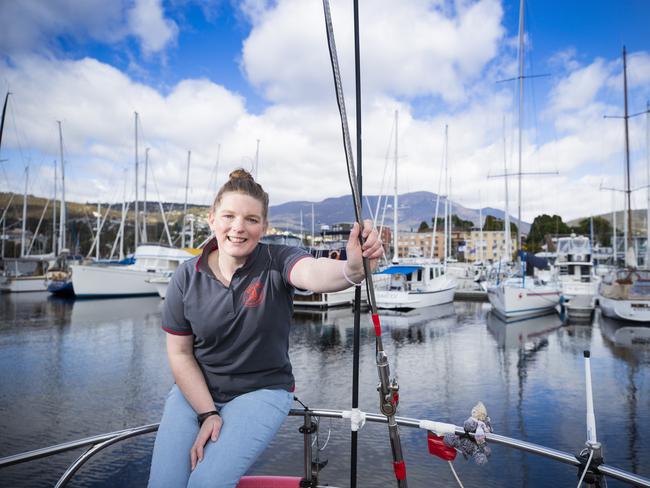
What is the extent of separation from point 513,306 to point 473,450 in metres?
20.5

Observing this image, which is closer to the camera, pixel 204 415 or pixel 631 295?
pixel 204 415

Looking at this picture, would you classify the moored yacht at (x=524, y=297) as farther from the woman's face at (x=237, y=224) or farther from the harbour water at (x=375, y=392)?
the woman's face at (x=237, y=224)

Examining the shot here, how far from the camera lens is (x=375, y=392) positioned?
368 inches

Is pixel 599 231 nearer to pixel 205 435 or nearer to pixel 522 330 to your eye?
pixel 522 330

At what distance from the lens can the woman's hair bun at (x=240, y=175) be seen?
2.20m

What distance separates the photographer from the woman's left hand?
1582 mm

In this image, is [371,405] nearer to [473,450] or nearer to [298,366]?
[298,366]

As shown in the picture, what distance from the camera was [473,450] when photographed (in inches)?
73.5

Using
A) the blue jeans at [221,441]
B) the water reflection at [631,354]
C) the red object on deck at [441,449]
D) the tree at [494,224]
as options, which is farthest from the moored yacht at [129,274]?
the tree at [494,224]

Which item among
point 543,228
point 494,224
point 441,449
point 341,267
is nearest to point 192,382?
point 341,267

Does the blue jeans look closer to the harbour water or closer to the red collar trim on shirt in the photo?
the red collar trim on shirt

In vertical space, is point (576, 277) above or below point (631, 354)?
above

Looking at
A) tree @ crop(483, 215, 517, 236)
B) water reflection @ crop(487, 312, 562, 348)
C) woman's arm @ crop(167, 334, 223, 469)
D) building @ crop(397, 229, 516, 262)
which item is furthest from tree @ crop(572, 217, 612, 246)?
woman's arm @ crop(167, 334, 223, 469)

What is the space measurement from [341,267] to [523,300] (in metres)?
21.3
